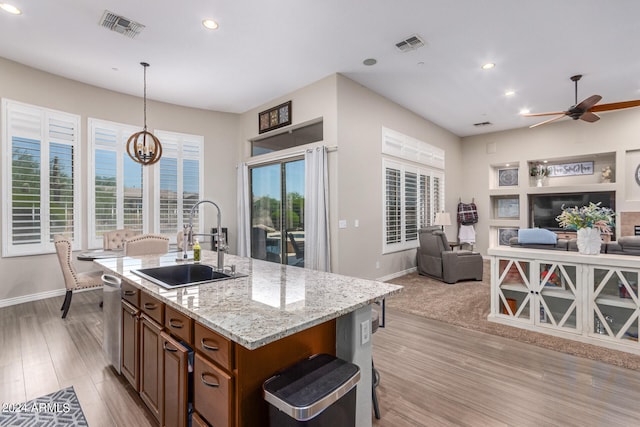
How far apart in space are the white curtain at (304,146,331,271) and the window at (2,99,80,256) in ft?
12.3

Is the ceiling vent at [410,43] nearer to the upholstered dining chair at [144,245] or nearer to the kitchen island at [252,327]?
the kitchen island at [252,327]

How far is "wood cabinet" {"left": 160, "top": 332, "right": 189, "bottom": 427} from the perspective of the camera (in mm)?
1521

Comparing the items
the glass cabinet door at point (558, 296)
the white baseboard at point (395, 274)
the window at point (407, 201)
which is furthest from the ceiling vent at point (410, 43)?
the white baseboard at point (395, 274)

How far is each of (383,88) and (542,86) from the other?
271 centimetres

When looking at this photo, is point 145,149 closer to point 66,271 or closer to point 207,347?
point 66,271

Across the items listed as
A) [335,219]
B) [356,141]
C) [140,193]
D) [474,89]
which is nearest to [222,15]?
[356,141]

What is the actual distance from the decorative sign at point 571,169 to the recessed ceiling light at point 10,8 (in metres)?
10.1

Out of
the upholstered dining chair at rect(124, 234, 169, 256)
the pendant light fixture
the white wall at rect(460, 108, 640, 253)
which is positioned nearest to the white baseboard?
the white wall at rect(460, 108, 640, 253)

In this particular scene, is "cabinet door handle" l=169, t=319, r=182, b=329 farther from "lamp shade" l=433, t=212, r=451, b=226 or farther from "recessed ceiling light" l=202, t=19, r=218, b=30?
"lamp shade" l=433, t=212, r=451, b=226

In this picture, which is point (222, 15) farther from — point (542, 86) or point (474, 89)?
point (542, 86)

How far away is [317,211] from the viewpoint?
191 inches

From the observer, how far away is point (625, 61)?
4.29 meters

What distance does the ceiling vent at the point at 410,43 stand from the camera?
3.74 meters

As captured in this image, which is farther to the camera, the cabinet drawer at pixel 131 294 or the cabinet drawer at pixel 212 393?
the cabinet drawer at pixel 131 294
